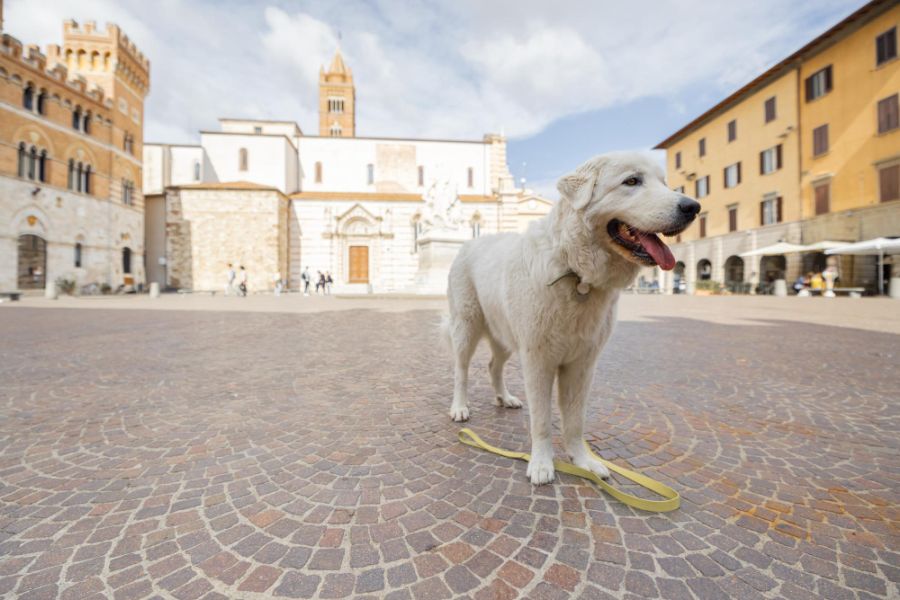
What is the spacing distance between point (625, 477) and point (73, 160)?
3481 cm

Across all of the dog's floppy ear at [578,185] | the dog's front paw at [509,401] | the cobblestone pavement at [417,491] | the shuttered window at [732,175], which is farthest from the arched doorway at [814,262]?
the dog's floppy ear at [578,185]

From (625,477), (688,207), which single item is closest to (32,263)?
(625,477)

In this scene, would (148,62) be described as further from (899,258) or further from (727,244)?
(899,258)

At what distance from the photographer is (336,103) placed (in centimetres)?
5175

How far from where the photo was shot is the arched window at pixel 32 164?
21.5 m

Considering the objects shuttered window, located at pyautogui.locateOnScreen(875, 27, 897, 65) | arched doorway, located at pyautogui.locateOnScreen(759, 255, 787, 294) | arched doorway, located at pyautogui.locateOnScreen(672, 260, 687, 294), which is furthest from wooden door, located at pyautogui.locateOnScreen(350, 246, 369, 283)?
shuttered window, located at pyautogui.locateOnScreen(875, 27, 897, 65)

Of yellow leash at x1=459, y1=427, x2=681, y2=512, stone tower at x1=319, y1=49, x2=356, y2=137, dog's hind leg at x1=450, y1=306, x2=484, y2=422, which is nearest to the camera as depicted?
yellow leash at x1=459, y1=427, x2=681, y2=512

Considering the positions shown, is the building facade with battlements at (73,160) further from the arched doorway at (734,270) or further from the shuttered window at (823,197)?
the shuttered window at (823,197)

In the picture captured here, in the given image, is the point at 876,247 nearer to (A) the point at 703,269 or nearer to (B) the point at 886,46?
(B) the point at 886,46

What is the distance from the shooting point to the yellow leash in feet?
5.73

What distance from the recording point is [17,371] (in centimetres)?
421

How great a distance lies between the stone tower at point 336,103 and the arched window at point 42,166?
107 ft

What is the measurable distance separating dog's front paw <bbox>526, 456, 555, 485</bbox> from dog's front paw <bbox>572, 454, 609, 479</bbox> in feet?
0.58

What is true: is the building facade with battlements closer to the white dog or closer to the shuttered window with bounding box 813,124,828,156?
the white dog
